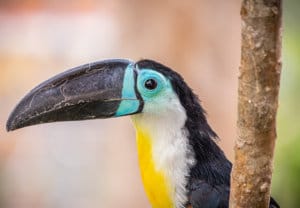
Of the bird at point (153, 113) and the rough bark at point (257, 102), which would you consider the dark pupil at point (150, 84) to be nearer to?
the bird at point (153, 113)

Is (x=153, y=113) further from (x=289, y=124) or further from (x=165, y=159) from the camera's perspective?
(x=289, y=124)

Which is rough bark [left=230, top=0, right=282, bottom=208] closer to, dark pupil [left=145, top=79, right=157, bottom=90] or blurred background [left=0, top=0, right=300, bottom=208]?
dark pupil [left=145, top=79, right=157, bottom=90]

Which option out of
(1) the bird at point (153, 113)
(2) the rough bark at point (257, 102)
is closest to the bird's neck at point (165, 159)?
(1) the bird at point (153, 113)

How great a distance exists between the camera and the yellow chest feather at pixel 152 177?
10.3 ft

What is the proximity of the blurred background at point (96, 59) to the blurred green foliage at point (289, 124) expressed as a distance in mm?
12

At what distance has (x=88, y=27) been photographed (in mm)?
6512

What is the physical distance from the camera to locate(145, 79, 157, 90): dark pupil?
3.16 meters

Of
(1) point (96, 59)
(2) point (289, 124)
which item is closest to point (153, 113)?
(2) point (289, 124)

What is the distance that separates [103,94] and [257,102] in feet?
3.47

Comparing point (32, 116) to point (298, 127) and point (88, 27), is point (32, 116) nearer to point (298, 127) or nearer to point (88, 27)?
point (298, 127)

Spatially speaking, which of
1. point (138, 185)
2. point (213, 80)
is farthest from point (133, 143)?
point (213, 80)

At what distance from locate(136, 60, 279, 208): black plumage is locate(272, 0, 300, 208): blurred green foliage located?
200cm

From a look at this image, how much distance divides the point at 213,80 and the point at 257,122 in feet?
11.7

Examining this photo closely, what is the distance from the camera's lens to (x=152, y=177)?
317cm
